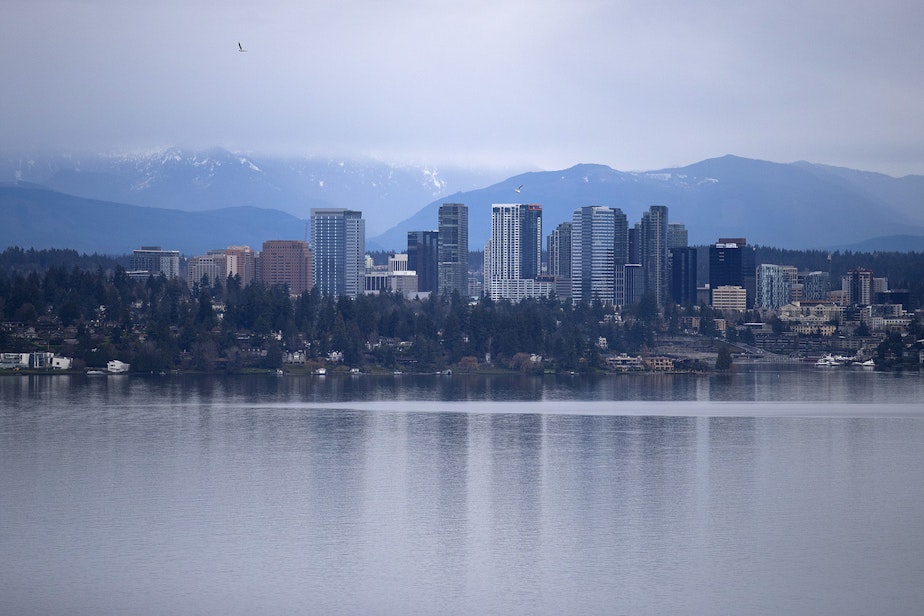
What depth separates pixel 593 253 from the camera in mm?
145000

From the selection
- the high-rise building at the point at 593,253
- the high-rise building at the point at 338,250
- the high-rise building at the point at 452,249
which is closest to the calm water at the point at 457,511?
the high-rise building at the point at 593,253

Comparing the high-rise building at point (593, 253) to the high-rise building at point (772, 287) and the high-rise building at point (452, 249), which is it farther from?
the high-rise building at point (772, 287)

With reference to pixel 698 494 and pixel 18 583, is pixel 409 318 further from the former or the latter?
pixel 18 583

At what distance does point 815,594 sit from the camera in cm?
1902

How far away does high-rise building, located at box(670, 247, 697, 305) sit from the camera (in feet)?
455

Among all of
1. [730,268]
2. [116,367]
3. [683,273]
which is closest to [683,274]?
[683,273]

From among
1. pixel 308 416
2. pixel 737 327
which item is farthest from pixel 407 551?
pixel 737 327

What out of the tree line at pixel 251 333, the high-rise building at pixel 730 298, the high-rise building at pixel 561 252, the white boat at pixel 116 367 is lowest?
the white boat at pixel 116 367

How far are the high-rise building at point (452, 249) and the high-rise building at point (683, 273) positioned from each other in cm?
2529

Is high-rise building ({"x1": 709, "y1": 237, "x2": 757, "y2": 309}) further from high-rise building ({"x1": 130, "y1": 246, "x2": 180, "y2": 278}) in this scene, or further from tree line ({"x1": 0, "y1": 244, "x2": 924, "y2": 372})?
high-rise building ({"x1": 130, "y1": 246, "x2": 180, "y2": 278})

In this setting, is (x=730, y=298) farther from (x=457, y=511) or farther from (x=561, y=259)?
(x=457, y=511)

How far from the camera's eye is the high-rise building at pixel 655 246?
142375mm

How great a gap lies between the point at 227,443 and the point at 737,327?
253ft

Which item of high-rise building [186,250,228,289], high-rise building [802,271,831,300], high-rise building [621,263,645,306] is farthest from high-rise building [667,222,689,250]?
high-rise building [186,250,228,289]
